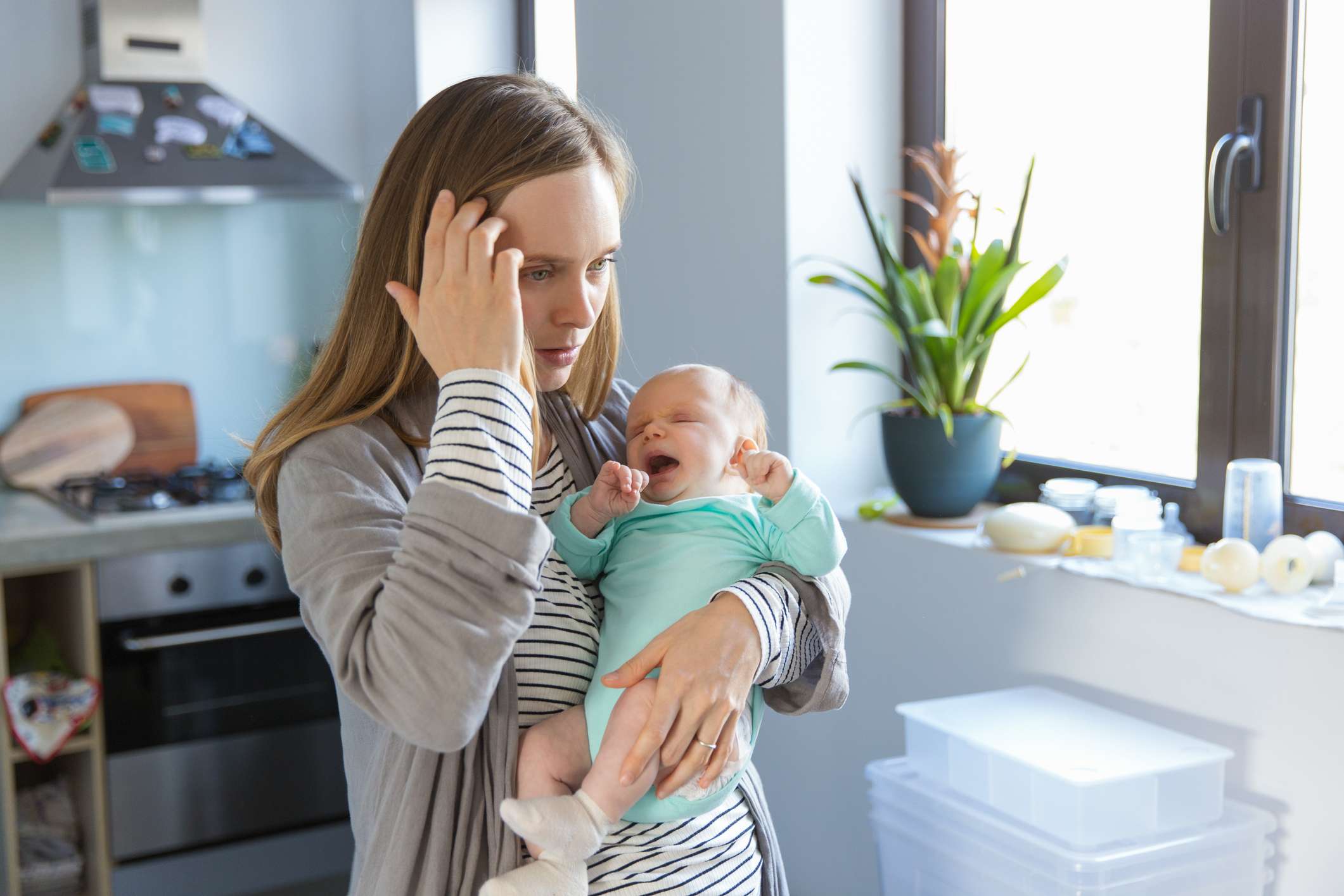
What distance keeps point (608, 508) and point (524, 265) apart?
26cm

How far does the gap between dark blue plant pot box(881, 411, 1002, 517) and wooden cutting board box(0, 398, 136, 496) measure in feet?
6.59

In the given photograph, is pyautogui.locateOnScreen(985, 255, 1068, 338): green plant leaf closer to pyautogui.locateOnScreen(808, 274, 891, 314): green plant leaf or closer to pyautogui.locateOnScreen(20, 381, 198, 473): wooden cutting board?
pyautogui.locateOnScreen(808, 274, 891, 314): green plant leaf

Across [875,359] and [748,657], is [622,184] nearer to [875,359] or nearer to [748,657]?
[748,657]

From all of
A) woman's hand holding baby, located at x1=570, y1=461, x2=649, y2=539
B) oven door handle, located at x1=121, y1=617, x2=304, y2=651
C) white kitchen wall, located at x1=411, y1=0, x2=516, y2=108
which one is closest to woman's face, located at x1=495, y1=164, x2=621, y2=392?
woman's hand holding baby, located at x1=570, y1=461, x2=649, y2=539

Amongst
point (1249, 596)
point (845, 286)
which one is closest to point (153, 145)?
point (845, 286)

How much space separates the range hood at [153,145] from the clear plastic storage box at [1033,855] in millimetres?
2136

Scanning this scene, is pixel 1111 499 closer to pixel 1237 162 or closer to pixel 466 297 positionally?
pixel 1237 162

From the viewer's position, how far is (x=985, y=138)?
2.45m

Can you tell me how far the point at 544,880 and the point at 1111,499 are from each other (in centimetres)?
137

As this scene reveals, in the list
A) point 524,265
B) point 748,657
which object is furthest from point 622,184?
point 748,657

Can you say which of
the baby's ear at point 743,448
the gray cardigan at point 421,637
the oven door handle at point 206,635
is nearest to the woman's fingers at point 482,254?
the gray cardigan at point 421,637

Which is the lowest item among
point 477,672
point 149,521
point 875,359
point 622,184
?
point 149,521

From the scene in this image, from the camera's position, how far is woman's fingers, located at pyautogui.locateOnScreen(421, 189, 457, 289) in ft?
3.52

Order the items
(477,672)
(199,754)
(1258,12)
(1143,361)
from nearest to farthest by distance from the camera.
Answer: (477,672)
(1258,12)
(1143,361)
(199,754)
